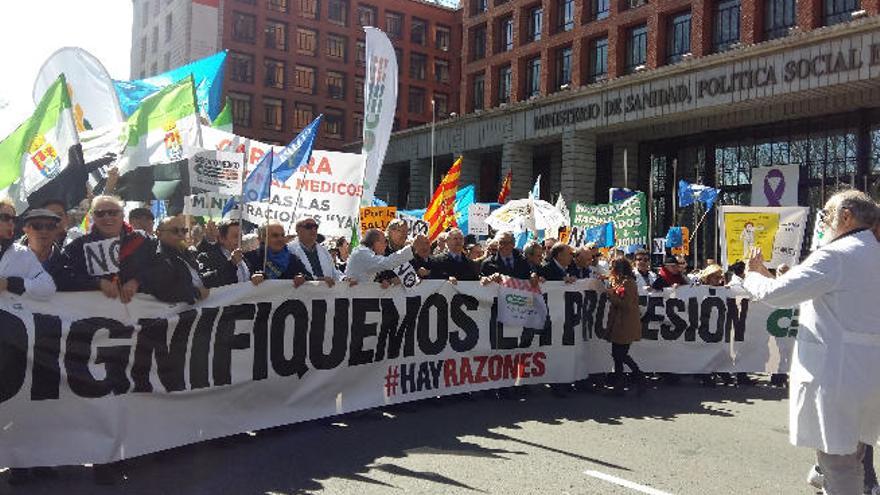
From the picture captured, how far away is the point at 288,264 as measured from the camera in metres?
7.56

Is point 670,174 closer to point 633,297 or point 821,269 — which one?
point 633,297

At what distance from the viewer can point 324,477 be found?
541 centimetres

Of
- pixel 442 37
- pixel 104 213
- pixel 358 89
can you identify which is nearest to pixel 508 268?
pixel 104 213

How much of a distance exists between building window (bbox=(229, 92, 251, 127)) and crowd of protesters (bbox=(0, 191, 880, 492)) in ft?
148

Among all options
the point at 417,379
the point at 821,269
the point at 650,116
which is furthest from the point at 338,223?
the point at 650,116

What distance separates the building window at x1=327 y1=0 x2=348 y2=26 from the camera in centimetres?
5781

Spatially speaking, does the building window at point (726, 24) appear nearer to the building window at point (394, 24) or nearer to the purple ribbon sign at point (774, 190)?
the purple ribbon sign at point (774, 190)

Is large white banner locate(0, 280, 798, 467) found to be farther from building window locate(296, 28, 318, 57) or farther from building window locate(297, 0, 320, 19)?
building window locate(297, 0, 320, 19)

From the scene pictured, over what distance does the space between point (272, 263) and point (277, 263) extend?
0.05 meters

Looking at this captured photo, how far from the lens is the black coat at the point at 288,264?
7.46m

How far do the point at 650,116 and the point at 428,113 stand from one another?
121ft

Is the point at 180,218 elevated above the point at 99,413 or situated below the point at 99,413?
above

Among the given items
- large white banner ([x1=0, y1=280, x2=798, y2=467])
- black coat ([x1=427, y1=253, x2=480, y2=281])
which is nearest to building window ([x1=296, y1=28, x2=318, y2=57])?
large white banner ([x1=0, y1=280, x2=798, y2=467])

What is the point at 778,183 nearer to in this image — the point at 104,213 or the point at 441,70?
the point at 104,213
